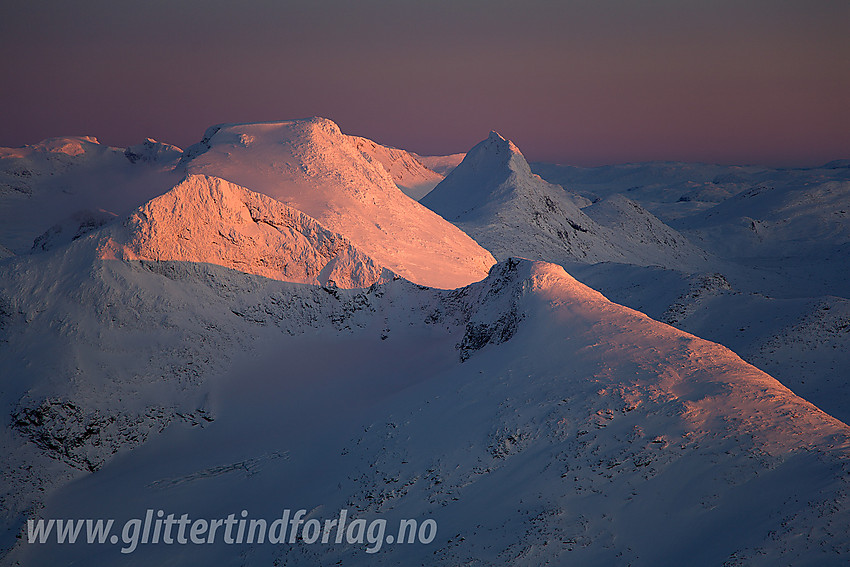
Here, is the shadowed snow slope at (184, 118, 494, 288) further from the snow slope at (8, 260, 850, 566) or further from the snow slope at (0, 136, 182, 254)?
the snow slope at (8, 260, 850, 566)

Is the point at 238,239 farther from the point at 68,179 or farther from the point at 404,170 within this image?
the point at 404,170

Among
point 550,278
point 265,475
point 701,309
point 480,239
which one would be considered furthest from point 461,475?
point 480,239

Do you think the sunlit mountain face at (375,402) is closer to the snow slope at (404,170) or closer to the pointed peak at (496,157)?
the pointed peak at (496,157)

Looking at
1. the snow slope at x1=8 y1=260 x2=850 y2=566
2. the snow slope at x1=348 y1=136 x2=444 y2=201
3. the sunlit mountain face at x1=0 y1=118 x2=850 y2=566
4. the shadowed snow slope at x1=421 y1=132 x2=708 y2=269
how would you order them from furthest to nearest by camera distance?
the snow slope at x1=348 y1=136 x2=444 y2=201, the shadowed snow slope at x1=421 y1=132 x2=708 y2=269, the sunlit mountain face at x1=0 y1=118 x2=850 y2=566, the snow slope at x1=8 y1=260 x2=850 y2=566

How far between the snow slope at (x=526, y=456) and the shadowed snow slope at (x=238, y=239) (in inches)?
149

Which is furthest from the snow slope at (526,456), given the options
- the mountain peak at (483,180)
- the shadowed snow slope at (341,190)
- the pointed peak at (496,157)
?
the pointed peak at (496,157)

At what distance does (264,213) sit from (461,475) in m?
21.4

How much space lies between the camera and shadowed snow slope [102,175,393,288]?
2687 cm

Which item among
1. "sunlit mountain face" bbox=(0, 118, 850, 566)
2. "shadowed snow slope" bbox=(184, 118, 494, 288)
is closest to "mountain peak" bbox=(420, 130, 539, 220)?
"shadowed snow slope" bbox=(184, 118, 494, 288)

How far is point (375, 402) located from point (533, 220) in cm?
5690

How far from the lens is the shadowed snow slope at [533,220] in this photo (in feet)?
233

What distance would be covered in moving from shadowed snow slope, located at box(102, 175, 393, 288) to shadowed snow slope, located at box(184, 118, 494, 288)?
168 inches

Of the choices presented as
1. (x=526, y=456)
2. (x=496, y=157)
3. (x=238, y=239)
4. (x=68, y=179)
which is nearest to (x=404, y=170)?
(x=496, y=157)

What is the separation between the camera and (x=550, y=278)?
25828 millimetres
